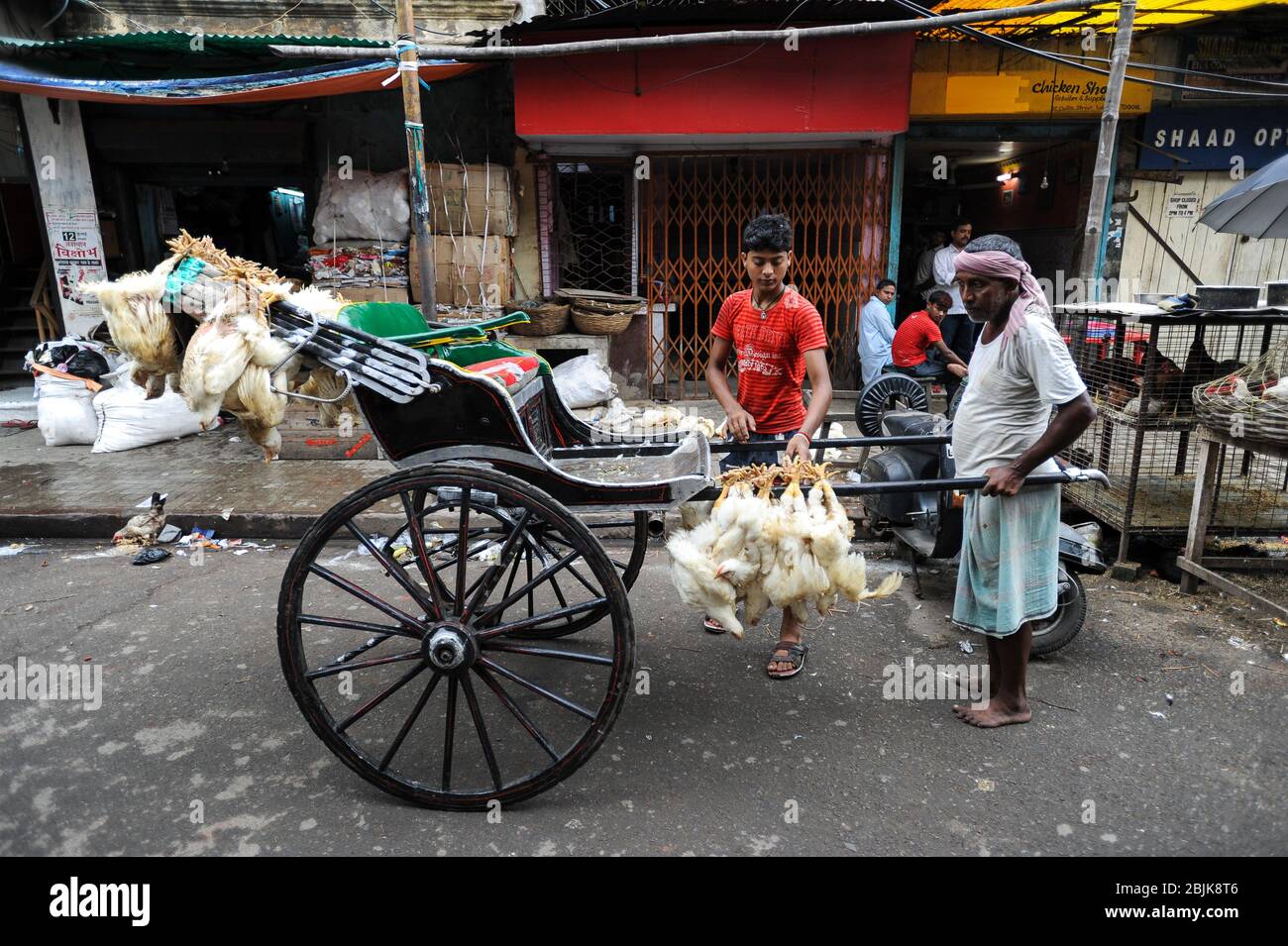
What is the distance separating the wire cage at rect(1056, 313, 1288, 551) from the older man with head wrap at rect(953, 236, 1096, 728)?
1.94 metres

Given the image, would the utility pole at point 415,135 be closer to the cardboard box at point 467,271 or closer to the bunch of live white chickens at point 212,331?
→ the cardboard box at point 467,271

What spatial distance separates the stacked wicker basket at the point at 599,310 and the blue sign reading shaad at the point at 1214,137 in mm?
6184

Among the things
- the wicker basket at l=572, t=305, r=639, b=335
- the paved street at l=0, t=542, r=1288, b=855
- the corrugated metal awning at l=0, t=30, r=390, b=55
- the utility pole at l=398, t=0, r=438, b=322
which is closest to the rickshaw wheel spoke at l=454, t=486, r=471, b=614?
the paved street at l=0, t=542, r=1288, b=855

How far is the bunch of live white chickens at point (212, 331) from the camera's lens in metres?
2.46

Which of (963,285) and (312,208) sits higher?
(312,208)

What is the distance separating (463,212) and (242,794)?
671 cm

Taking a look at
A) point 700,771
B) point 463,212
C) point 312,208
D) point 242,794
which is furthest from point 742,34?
point 242,794

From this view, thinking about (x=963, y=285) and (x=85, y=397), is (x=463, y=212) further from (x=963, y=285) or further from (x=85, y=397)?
(x=963, y=285)

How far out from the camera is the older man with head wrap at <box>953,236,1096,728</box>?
2.65 metres

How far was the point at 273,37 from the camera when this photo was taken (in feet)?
22.5

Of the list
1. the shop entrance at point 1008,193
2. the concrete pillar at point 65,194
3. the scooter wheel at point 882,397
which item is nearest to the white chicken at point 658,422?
the scooter wheel at point 882,397

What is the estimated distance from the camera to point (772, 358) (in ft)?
11.9

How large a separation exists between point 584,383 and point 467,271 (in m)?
1.69

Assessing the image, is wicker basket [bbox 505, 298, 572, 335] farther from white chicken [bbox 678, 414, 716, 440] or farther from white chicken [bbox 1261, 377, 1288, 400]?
white chicken [bbox 1261, 377, 1288, 400]
